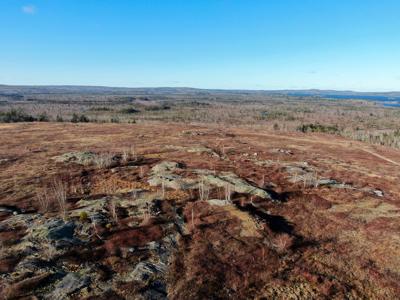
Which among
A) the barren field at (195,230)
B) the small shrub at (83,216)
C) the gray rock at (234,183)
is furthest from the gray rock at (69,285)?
the gray rock at (234,183)

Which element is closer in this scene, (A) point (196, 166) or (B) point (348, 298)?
(B) point (348, 298)

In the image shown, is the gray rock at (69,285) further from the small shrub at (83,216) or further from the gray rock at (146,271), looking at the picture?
the small shrub at (83,216)

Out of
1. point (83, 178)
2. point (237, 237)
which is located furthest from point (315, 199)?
point (83, 178)

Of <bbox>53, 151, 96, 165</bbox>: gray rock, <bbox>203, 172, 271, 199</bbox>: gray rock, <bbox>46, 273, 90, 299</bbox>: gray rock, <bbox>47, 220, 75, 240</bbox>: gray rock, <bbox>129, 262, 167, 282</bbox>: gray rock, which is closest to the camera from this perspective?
<bbox>46, 273, 90, 299</bbox>: gray rock

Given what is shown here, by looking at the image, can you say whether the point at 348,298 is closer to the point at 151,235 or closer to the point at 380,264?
the point at 380,264

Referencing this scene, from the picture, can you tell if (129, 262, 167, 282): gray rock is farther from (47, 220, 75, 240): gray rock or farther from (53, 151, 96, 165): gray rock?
(53, 151, 96, 165): gray rock

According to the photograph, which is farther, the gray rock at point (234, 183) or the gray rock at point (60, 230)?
the gray rock at point (234, 183)

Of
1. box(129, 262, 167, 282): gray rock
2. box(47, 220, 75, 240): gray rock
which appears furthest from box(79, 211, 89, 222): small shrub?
box(129, 262, 167, 282): gray rock

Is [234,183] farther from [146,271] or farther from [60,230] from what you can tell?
[60,230]
